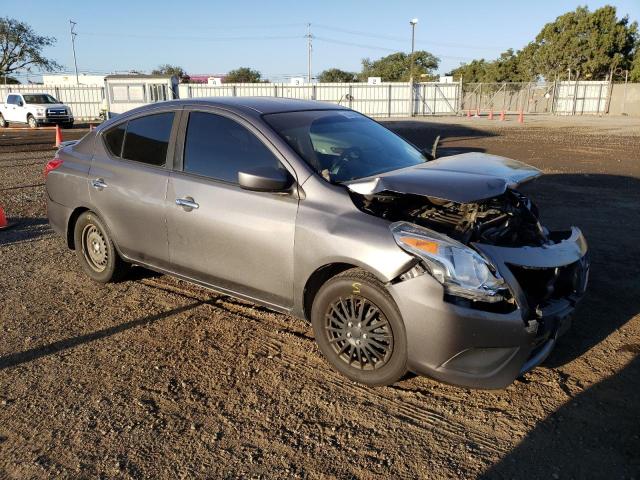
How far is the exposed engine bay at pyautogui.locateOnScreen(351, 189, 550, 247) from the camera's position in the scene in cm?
338

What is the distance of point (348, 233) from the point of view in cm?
332

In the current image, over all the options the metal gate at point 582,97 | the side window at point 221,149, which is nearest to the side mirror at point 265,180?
the side window at point 221,149

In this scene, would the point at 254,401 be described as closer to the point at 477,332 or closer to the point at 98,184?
the point at 477,332

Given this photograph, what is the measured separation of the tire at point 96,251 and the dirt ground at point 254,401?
0.16 m

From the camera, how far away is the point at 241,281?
3.94 m

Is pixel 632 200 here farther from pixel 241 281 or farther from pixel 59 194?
pixel 59 194

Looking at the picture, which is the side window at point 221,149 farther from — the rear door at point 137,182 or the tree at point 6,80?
the tree at point 6,80

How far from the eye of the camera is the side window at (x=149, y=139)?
4.47 meters

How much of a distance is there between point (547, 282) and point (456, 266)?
0.78 meters

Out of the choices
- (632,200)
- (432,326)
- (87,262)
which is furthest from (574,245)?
(632,200)

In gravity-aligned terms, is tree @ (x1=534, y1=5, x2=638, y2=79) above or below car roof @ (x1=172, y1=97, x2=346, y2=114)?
above

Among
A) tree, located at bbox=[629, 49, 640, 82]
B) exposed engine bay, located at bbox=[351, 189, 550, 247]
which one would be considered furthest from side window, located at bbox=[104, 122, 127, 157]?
tree, located at bbox=[629, 49, 640, 82]

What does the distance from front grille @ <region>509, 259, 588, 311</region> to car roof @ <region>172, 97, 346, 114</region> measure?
217 centimetres

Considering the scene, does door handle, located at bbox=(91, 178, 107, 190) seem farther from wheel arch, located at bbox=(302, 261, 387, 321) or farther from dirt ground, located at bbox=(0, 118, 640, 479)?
wheel arch, located at bbox=(302, 261, 387, 321)
